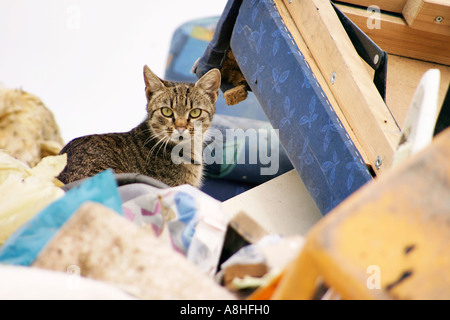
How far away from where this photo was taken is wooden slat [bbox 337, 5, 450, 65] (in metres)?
2.00

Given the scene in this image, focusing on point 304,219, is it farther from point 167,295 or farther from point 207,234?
point 167,295

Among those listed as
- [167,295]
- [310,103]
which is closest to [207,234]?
[167,295]

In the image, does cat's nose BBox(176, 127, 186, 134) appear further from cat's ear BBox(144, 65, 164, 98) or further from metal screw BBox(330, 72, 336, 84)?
metal screw BBox(330, 72, 336, 84)

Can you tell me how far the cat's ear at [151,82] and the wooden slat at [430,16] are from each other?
1.12m

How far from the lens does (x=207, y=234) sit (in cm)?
90

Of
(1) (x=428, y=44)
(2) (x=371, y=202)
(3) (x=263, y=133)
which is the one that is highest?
(2) (x=371, y=202)

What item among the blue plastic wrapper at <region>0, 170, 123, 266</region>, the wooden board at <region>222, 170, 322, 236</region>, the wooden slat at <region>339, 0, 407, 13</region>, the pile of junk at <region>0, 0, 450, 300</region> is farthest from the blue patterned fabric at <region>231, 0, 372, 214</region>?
the blue plastic wrapper at <region>0, 170, 123, 266</region>

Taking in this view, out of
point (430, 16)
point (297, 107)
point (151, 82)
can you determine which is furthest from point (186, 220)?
point (430, 16)

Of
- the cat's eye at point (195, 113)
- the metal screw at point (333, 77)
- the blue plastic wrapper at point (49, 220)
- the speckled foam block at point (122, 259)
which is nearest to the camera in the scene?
the speckled foam block at point (122, 259)

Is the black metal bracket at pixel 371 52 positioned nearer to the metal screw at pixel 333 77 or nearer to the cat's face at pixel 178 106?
the metal screw at pixel 333 77

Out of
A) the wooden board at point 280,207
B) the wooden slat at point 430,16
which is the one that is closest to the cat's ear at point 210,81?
the wooden board at point 280,207

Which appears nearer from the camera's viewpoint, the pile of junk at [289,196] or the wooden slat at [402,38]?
the pile of junk at [289,196]

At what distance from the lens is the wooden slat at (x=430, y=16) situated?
6.24 feet
